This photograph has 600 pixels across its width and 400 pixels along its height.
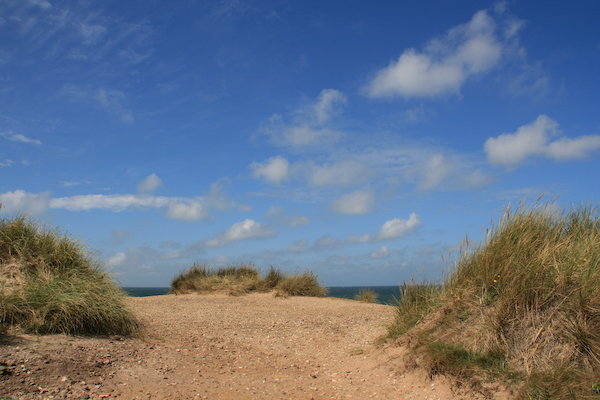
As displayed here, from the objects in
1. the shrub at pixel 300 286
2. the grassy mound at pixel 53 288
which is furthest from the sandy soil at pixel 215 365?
the shrub at pixel 300 286

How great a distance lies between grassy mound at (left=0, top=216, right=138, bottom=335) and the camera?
464 centimetres

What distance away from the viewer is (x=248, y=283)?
43.8 ft

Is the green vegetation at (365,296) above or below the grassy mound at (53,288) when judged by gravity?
below

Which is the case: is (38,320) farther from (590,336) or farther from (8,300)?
(590,336)

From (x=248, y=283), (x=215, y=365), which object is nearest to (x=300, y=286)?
(x=248, y=283)

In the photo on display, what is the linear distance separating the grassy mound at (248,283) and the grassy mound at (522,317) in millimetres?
8249

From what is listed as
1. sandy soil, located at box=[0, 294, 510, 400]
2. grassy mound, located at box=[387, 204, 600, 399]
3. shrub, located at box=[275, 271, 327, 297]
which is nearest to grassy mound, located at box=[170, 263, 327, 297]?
shrub, located at box=[275, 271, 327, 297]

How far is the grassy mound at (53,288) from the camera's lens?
4641 millimetres

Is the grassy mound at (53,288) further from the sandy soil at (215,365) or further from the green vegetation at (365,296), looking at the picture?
the green vegetation at (365,296)

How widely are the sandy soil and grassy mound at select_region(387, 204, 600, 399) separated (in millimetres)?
405

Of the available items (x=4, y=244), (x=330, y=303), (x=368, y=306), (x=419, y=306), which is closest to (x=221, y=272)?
(x=330, y=303)

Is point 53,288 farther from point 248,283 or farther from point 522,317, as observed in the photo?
point 248,283

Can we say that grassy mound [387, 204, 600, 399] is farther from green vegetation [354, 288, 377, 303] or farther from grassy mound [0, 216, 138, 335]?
green vegetation [354, 288, 377, 303]

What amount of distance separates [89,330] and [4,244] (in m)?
2.08
